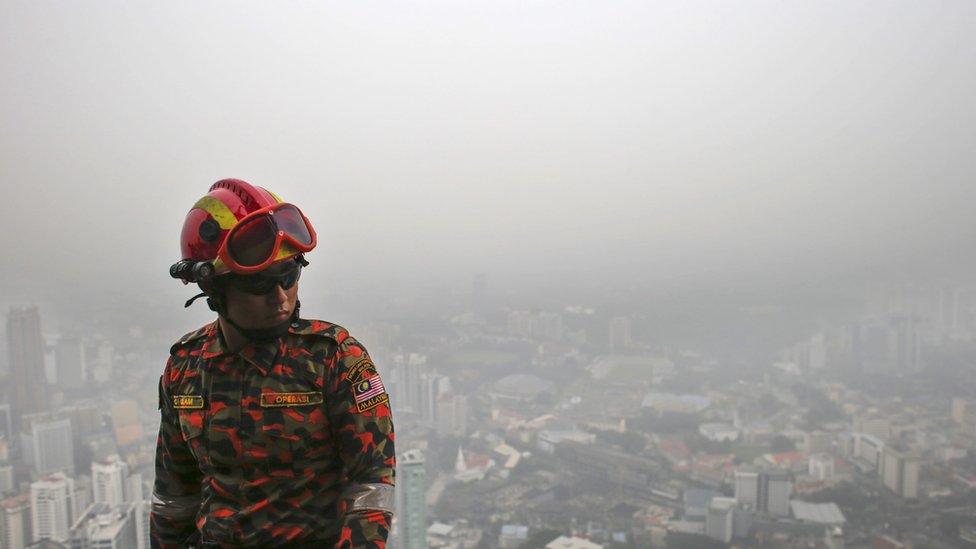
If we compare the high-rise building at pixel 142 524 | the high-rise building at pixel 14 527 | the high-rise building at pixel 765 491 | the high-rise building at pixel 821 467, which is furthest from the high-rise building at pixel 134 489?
the high-rise building at pixel 821 467

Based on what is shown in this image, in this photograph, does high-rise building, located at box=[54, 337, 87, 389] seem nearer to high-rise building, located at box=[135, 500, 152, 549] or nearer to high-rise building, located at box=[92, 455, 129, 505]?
high-rise building, located at box=[92, 455, 129, 505]

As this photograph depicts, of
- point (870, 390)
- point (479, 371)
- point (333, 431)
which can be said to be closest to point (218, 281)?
point (333, 431)

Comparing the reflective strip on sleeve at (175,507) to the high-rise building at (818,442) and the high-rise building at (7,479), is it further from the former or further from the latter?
the high-rise building at (818,442)

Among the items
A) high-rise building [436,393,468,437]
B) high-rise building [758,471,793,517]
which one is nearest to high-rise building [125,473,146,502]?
high-rise building [436,393,468,437]

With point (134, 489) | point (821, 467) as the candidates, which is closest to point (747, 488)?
point (821, 467)

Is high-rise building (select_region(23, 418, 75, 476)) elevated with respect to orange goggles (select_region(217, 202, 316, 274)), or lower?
lower

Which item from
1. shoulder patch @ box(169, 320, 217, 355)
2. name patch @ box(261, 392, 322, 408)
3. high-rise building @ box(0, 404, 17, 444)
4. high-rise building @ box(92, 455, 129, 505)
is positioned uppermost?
shoulder patch @ box(169, 320, 217, 355)

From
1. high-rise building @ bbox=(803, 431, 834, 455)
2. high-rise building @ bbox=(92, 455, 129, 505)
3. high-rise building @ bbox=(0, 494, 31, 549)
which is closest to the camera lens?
high-rise building @ bbox=(0, 494, 31, 549)
